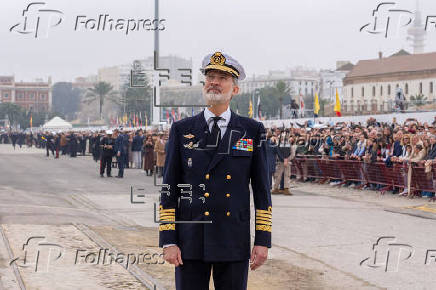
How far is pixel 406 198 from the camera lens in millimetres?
17844

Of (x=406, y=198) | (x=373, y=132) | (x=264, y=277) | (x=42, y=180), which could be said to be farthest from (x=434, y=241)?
(x=42, y=180)

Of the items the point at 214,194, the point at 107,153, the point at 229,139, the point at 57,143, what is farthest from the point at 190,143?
the point at 57,143

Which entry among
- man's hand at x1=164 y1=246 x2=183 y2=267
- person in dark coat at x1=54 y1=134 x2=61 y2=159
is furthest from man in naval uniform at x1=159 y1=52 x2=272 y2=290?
person in dark coat at x1=54 y1=134 x2=61 y2=159

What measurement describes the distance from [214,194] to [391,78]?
14691 cm

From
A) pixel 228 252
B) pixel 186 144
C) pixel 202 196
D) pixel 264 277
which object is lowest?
pixel 264 277

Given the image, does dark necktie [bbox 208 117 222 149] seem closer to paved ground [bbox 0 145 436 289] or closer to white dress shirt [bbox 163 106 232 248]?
white dress shirt [bbox 163 106 232 248]

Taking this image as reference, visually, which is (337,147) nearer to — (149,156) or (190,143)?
(149,156)

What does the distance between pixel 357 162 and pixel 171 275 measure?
13206 mm

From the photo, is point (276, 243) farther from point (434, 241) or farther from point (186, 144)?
point (186, 144)

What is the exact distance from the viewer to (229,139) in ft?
14.7

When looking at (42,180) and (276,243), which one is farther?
(42,180)

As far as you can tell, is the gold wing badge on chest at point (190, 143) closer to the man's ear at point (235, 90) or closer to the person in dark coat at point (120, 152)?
the man's ear at point (235, 90)

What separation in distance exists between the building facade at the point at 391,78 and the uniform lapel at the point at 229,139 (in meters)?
127

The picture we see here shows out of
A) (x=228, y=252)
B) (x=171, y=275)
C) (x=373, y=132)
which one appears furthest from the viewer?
(x=373, y=132)
